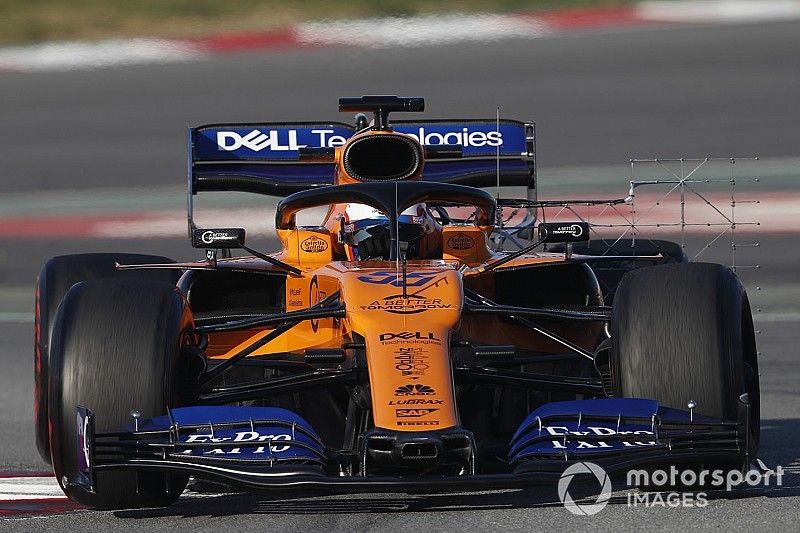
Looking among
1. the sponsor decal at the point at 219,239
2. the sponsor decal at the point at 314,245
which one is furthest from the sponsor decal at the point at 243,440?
the sponsor decal at the point at 314,245

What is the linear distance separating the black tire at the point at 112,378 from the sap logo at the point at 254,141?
3.48m

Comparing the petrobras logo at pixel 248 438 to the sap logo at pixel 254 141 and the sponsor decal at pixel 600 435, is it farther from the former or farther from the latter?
the sap logo at pixel 254 141

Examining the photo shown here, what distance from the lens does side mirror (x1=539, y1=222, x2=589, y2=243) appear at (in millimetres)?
6930

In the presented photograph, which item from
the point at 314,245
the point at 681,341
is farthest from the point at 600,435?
the point at 314,245

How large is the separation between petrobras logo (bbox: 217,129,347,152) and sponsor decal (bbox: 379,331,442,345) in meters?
3.53

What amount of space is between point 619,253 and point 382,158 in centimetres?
191

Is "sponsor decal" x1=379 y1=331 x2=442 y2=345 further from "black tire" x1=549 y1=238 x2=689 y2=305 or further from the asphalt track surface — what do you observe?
the asphalt track surface

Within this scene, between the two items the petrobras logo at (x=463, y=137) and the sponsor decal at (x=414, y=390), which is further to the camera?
the petrobras logo at (x=463, y=137)

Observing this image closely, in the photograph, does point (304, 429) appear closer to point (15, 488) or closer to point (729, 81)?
point (15, 488)

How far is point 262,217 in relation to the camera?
14.2 metres

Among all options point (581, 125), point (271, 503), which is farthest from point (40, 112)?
point (271, 503)

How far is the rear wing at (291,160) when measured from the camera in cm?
968

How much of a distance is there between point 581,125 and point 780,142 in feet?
5.95

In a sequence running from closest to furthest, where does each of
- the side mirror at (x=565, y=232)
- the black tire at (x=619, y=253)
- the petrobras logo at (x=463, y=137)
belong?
the side mirror at (x=565, y=232)
the black tire at (x=619, y=253)
the petrobras logo at (x=463, y=137)
